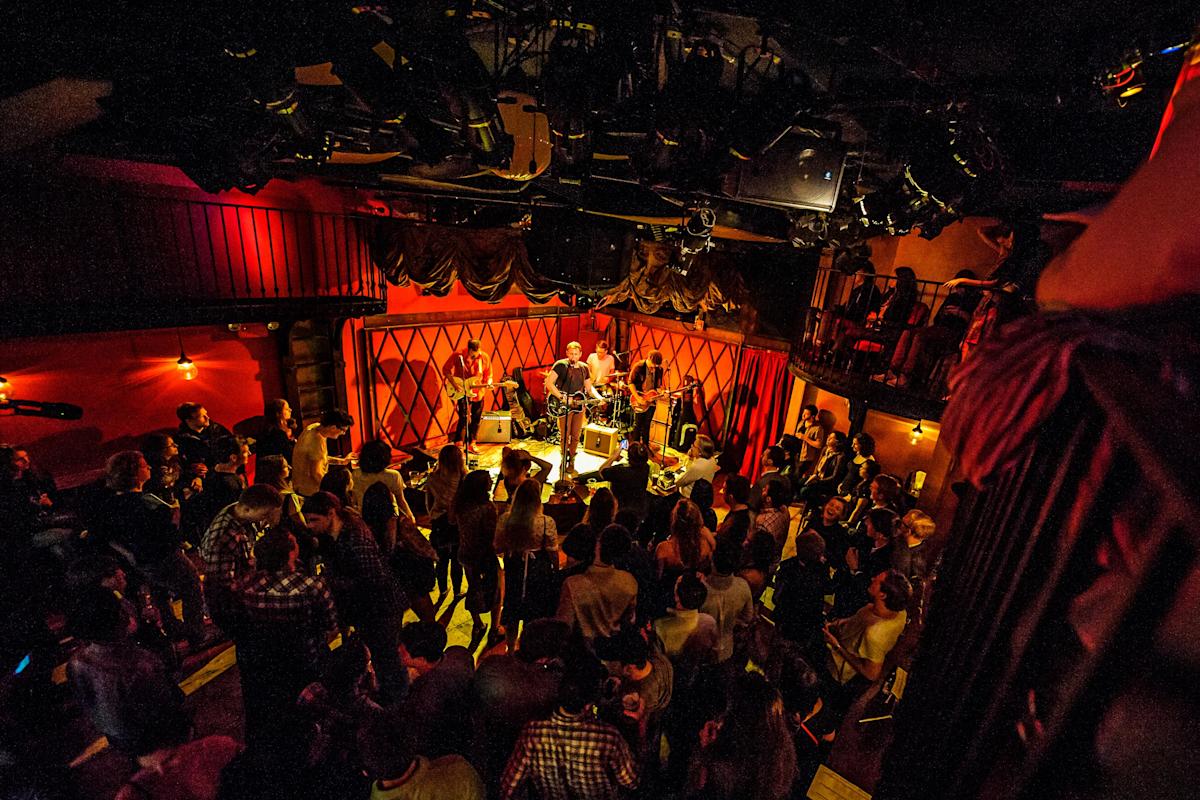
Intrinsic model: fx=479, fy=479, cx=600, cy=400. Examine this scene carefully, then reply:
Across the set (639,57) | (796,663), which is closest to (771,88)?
(639,57)

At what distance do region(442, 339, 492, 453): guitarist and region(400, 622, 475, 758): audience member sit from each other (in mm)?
6230

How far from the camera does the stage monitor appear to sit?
356cm

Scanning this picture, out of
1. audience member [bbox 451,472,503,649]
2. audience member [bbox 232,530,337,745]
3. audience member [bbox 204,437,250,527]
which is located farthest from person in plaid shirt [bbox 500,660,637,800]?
audience member [bbox 204,437,250,527]

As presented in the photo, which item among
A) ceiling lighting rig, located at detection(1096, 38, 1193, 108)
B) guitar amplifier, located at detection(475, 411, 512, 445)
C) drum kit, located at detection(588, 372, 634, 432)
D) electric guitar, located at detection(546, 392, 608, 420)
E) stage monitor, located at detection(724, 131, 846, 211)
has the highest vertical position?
ceiling lighting rig, located at detection(1096, 38, 1193, 108)

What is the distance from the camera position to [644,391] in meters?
9.99

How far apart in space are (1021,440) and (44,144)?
7000mm

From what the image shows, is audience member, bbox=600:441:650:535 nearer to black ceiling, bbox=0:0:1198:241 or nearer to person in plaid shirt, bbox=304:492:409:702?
person in plaid shirt, bbox=304:492:409:702

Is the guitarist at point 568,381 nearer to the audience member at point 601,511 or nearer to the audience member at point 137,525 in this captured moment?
the audience member at point 601,511

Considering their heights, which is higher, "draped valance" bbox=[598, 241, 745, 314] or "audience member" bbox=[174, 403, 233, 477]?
"draped valance" bbox=[598, 241, 745, 314]

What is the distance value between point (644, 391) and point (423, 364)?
4411mm

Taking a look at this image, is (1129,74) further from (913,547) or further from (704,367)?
(704,367)

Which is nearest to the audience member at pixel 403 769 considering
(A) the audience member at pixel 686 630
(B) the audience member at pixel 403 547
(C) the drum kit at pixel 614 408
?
(A) the audience member at pixel 686 630

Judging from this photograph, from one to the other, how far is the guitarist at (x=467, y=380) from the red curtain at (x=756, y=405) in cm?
487

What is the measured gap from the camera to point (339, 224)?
6891 mm
